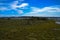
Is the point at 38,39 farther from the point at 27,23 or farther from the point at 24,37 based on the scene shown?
the point at 27,23

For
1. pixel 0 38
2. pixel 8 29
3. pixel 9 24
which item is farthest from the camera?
pixel 9 24

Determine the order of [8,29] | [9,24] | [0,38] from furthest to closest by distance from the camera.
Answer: [9,24] → [8,29] → [0,38]

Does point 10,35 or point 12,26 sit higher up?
point 12,26

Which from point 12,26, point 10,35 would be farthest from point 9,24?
point 10,35

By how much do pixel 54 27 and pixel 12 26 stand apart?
1478 mm

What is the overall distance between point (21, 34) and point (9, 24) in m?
0.67

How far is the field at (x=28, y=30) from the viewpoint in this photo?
379cm

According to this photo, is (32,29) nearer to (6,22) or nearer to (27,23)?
(27,23)

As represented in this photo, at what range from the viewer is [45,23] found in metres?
4.43

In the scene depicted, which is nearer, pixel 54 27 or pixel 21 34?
pixel 21 34

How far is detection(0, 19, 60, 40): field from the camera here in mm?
3791

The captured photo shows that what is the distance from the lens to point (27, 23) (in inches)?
173

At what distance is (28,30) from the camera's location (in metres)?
4.11

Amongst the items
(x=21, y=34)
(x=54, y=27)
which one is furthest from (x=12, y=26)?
(x=54, y=27)
